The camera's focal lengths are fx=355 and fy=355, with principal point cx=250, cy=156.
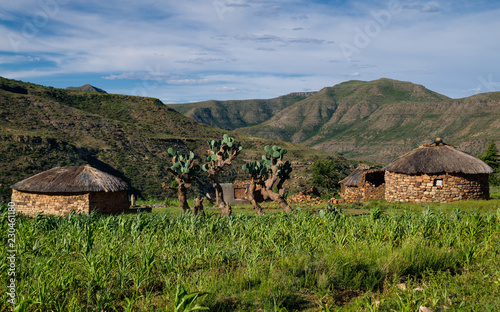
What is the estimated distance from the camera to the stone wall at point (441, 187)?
19266 millimetres

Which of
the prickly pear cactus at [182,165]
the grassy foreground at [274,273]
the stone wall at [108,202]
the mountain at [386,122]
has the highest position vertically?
the mountain at [386,122]

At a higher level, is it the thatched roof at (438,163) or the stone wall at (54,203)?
the thatched roof at (438,163)

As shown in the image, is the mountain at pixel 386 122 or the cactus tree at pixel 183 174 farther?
the mountain at pixel 386 122

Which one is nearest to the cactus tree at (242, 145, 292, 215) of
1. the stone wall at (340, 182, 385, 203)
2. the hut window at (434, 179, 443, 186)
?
the hut window at (434, 179, 443, 186)

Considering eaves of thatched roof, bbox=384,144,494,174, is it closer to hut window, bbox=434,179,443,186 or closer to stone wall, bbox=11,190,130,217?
hut window, bbox=434,179,443,186

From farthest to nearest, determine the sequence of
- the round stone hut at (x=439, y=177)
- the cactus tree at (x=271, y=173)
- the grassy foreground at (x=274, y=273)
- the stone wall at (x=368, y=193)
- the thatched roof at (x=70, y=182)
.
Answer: the stone wall at (x=368, y=193), the round stone hut at (x=439, y=177), the thatched roof at (x=70, y=182), the cactus tree at (x=271, y=173), the grassy foreground at (x=274, y=273)

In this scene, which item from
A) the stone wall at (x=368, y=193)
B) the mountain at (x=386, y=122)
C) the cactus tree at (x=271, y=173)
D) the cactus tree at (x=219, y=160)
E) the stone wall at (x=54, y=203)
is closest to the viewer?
the cactus tree at (x=271, y=173)

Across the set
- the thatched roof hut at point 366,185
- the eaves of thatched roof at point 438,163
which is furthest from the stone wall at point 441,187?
the thatched roof hut at point 366,185

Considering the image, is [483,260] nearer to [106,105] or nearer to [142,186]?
[142,186]

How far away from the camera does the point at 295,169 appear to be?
4619 cm

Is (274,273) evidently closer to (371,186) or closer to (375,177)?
(371,186)

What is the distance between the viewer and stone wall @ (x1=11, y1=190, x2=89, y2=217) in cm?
1779

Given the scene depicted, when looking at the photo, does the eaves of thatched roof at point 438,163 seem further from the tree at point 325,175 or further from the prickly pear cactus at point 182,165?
the tree at point 325,175

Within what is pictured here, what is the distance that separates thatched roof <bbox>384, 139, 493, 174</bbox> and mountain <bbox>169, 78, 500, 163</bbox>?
6532cm
